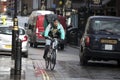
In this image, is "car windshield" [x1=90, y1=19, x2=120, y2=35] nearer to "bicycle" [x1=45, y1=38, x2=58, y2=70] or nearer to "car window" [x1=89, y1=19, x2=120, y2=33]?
"car window" [x1=89, y1=19, x2=120, y2=33]

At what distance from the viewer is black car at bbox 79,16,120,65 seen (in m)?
17.1

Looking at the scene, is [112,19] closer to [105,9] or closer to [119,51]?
[119,51]

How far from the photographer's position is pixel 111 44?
17.1 meters

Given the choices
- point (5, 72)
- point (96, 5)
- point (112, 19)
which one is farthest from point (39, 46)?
point (5, 72)

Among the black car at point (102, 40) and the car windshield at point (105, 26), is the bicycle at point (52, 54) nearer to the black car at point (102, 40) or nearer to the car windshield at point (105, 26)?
the black car at point (102, 40)

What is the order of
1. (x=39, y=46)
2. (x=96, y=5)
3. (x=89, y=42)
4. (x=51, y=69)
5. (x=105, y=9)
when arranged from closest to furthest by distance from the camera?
(x=51, y=69), (x=89, y=42), (x=39, y=46), (x=96, y=5), (x=105, y=9)

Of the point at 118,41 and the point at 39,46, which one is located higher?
the point at 118,41

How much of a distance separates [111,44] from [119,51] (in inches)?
14.1

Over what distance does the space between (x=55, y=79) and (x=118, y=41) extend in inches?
162

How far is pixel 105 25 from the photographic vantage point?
57.4 feet

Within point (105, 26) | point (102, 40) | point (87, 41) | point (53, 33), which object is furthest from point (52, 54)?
point (105, 26)

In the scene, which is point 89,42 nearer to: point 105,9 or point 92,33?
point 92,33

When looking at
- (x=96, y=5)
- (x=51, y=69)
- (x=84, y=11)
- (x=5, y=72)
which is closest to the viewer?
(x=5, y=72)

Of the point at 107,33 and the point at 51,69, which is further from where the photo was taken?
the point at 107,33
